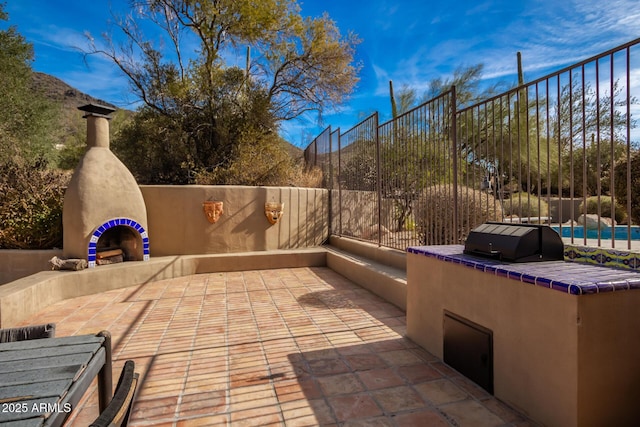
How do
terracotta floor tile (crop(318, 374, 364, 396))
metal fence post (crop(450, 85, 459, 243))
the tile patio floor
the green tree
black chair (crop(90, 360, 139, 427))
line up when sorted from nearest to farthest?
black chair (crop(90, 360, 139, 427)), the tile patio floor, terracotta floor tile (crop(318, 374, 364, 396)), metal fence post (crop(450, 85, 459, 243)), the green tree

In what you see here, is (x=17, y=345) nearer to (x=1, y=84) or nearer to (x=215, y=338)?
(x=215, y=338)

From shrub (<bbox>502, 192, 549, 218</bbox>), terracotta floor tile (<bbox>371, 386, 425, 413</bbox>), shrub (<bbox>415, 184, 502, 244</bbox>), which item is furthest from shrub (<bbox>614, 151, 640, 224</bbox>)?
terracotta floor tile (<bbox>371, 386, 425, 413</bbox>)

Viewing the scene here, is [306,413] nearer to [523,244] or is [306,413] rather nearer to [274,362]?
[274,362]

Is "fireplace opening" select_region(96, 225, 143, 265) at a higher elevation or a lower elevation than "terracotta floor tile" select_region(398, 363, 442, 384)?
higher

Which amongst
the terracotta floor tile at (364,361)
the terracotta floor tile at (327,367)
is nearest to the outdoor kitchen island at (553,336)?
the terracotta floor tile at (364,361)

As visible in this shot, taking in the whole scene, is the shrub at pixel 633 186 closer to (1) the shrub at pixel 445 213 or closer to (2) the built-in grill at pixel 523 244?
(1) the shrub at pixel 445 213

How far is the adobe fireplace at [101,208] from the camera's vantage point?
5.01m

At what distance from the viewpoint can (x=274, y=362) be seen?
8.47ft

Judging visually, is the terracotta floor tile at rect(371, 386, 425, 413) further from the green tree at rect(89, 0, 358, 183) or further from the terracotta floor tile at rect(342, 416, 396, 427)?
the green tree at rect(89, 0, 358, 183)

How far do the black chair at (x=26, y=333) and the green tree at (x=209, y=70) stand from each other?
794 cm

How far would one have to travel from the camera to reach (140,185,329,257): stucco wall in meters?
6.16

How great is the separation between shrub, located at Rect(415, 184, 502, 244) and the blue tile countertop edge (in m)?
1.55

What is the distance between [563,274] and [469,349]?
818 mm

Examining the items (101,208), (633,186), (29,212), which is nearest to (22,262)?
(29,212)
